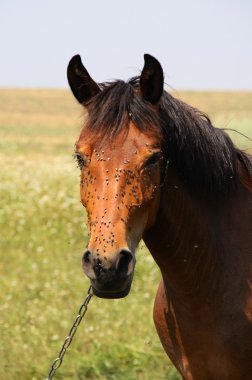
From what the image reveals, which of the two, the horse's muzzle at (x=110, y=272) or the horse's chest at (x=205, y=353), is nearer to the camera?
the horse's muzzle at (x=110, y=272)

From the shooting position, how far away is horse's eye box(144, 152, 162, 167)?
3105 millimetres

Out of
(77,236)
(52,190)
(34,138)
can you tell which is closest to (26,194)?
(52,190)

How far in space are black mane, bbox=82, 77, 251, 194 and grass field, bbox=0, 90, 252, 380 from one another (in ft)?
0.84

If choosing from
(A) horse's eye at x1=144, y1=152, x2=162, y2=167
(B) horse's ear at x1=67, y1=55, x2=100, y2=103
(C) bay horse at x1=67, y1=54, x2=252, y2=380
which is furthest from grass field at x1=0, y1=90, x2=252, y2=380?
(A) horse's eye at x1=144, y1=152, x2=162, y2=167

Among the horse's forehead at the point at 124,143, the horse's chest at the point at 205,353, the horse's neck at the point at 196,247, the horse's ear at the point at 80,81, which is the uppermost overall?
the horse's ear at the point at 80,81

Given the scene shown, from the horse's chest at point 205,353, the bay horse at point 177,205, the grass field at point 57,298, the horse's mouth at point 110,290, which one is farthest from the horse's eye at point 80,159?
the horse's chest at point 205,353

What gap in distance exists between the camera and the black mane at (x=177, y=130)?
318cm

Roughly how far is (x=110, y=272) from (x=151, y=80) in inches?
35.7

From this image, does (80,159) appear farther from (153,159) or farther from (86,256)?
(86,256)

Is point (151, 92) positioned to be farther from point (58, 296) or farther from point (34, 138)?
point (34, 138)

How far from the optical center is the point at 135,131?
315 centimetres

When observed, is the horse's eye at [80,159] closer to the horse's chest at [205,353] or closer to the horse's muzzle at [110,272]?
the horse's muzzle at [110,272]

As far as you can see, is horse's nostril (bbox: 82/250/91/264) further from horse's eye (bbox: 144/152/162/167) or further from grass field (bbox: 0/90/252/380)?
Answer: grass field (bbox: 0/90/252/380)

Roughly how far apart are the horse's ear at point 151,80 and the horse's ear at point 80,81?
9.6 inches
